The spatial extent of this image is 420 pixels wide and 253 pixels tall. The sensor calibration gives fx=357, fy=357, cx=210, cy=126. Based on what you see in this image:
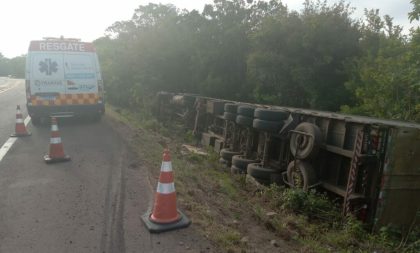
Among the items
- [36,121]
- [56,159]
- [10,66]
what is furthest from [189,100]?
[10,66]

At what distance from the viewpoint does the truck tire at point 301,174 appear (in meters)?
6.32

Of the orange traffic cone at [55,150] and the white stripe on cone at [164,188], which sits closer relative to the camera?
the white stripe on cone at [164,188]

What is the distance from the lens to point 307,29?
1380cm

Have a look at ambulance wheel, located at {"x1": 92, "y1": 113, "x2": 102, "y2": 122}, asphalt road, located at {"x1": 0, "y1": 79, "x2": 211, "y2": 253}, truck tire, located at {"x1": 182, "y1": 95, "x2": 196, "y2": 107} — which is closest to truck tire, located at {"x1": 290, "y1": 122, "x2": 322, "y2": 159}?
asphalt road, located at {"x1": 0, "y1": 79, "x2": 211, "y2": 253}

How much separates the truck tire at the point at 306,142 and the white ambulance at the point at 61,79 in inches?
268

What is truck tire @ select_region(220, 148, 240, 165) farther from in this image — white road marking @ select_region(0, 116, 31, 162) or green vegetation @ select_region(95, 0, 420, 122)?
white road marking @ select_region(0, 116, 31, 162)

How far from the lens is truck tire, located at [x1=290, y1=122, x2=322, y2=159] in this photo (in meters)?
6.25

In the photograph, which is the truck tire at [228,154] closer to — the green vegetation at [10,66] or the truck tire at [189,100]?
the truck tire at [189,100]

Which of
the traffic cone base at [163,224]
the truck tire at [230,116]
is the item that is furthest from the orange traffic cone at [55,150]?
the truck tire at [230,116]

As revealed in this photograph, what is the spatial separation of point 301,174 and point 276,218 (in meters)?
1.38

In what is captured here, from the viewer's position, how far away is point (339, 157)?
623cm

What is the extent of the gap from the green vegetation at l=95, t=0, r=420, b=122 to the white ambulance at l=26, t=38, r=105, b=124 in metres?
6.79

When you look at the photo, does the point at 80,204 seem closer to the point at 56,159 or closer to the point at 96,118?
Answer: the point at 56,159

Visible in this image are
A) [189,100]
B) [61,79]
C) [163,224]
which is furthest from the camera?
[189,100]
